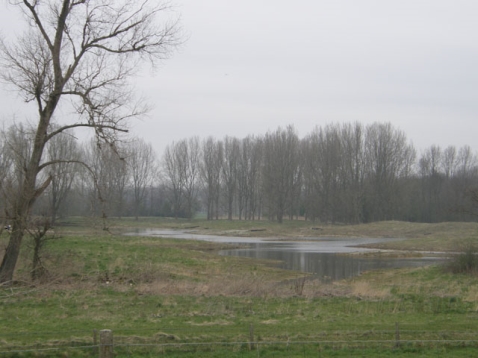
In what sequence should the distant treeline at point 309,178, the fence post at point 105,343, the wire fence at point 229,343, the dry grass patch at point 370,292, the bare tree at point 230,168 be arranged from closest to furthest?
the fence post at point 105,343 < the wire fence at point 229,343 < the dry grass patch at point 370,292 < the distant treeline at point 309,178 < the bare tree at point 230,168

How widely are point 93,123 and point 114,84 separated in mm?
1818

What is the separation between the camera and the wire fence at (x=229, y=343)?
10.2m

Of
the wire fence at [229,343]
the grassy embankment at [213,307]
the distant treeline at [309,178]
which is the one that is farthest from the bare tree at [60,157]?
the wire fence at [229,343]

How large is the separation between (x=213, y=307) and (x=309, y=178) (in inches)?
3393

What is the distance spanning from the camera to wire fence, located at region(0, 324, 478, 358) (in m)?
10.2

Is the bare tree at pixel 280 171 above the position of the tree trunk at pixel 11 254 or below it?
above

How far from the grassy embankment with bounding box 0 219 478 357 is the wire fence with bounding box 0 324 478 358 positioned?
0.04 m

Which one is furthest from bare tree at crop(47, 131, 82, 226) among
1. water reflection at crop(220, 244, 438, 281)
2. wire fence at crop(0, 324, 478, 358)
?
wire fence at crop(0, 324, 478, 358)

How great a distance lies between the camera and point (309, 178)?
328 ft

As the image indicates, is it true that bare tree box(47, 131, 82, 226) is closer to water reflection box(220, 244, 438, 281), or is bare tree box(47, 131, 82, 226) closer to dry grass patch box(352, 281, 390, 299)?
water reflection box(220, 244, 438, 281)

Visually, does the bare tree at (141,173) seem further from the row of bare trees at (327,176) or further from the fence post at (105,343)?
the fence post at (105,343)

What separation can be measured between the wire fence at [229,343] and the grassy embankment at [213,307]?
0.04 meters

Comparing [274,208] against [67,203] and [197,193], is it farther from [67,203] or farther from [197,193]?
[67,203]

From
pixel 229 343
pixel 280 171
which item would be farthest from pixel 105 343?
pixel 280 171
